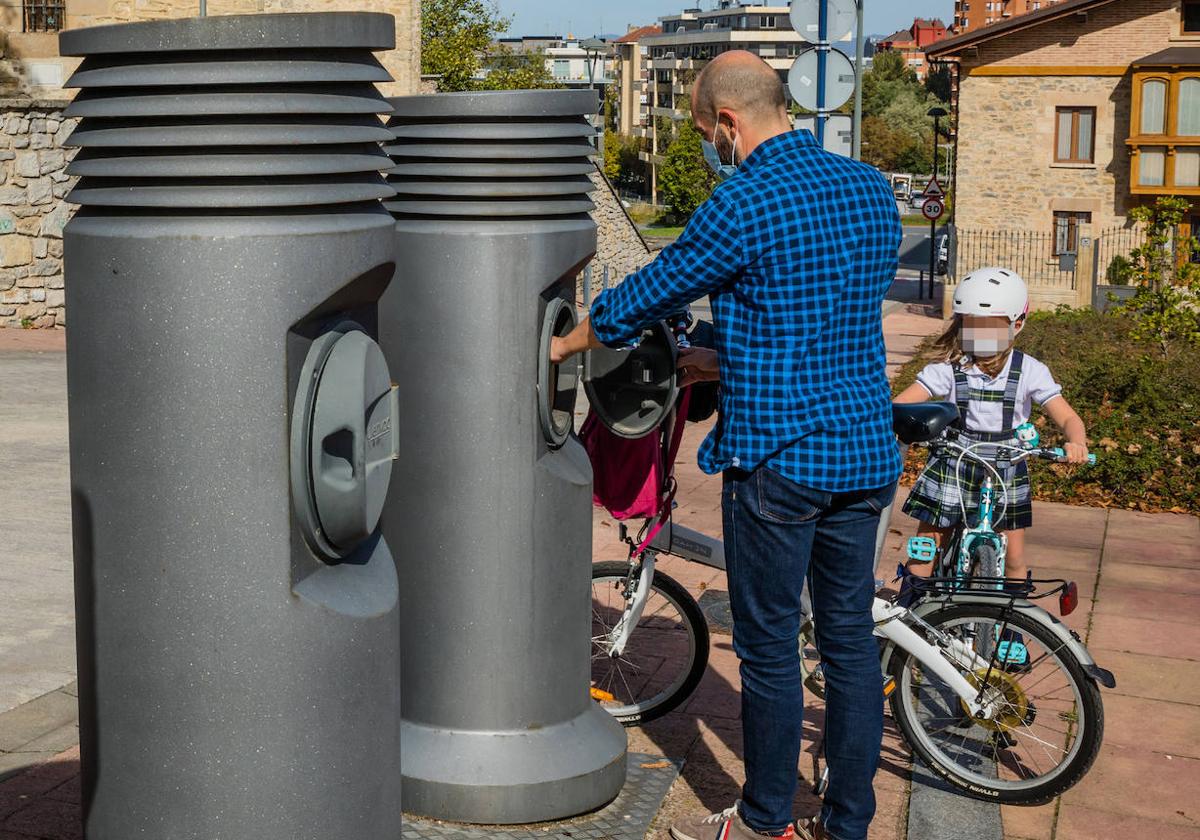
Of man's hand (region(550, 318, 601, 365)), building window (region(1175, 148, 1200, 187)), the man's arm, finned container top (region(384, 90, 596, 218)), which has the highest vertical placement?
building window (region(1175, 148, 1200, 187))

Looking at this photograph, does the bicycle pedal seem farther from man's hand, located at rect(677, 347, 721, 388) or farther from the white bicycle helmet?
man's hand, located at rect(677, 347, 721, 388)

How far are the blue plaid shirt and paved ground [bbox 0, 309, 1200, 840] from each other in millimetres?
1255

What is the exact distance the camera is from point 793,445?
136 inches

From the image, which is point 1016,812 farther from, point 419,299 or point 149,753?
point 149,753

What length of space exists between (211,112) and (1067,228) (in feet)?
125

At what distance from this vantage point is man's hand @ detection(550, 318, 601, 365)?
12.3ft

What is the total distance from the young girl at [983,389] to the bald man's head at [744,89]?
5.05 ft

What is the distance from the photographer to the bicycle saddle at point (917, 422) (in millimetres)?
4074

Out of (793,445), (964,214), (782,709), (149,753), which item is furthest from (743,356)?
(964,214)

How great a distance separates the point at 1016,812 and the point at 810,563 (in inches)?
47.8

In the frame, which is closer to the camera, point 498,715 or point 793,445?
point 793,445

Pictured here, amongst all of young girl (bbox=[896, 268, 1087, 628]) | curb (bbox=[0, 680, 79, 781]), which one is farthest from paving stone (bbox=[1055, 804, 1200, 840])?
curb (bbox=[0, 680, 79, 781])

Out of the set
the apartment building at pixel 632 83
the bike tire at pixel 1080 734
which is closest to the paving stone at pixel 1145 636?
the bike tire at pixel 1080 734

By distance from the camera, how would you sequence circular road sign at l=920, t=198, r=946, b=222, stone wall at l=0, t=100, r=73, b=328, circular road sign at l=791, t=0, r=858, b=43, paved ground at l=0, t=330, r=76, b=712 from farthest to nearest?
circular road sign at l=920, t=198, r=946, b=222 < stone wall at l=0, t=100, r=73, b=328 < circular road sign at l=791, t=0, r=858, b=43 < paved ground at l=0, t=330, r=76, b=712
